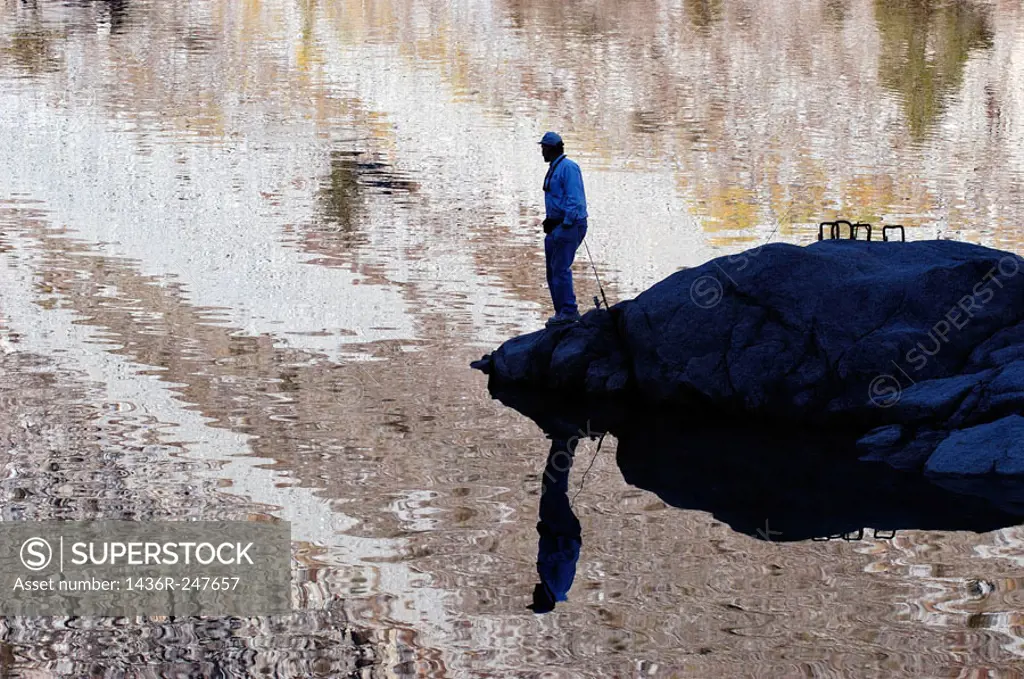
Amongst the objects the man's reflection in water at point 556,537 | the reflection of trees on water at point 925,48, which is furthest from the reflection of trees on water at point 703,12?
the man's reflection in water at point 556,537

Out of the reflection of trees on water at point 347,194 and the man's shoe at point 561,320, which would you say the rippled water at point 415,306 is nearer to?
the reflection of trees on water at point 347,194

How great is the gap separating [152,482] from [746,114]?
26.2 metres

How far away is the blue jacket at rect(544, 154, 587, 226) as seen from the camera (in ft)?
53.8

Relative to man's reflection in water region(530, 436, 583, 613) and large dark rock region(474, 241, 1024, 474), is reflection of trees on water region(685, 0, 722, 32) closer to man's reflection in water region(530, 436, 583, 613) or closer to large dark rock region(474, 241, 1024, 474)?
large dark rock region(474, 241, 1024, 474)

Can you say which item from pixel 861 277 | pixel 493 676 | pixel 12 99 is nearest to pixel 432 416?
pixel 861 277

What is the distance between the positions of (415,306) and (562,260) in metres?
2.37

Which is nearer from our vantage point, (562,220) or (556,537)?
(556,537)

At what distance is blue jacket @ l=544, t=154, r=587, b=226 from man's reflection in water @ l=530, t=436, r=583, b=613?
3.91 metres

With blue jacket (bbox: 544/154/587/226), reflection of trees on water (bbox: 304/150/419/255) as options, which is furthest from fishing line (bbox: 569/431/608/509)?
reflection of trees on water (bbox: 304/150/419/255)

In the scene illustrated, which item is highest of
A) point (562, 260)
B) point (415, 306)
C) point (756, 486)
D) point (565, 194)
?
point (565, 194)

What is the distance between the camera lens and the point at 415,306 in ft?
60.0

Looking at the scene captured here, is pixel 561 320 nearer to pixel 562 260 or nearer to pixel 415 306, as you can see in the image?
pixel 562 260

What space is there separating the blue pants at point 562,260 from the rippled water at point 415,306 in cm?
77

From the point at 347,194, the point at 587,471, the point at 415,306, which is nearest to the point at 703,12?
the point at 347,194
